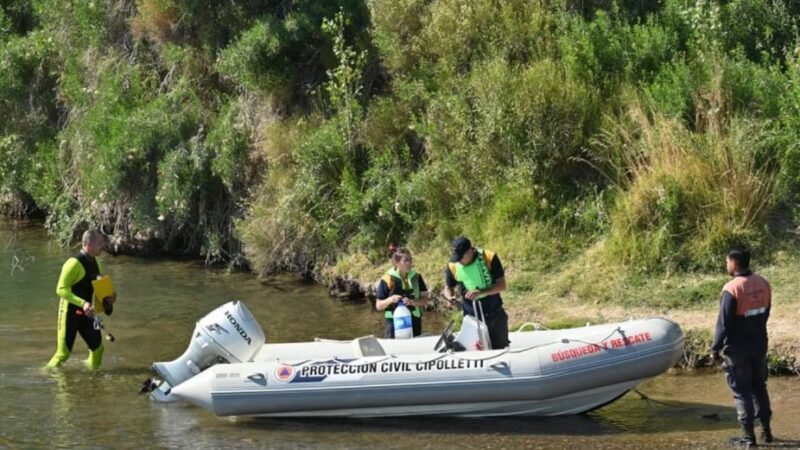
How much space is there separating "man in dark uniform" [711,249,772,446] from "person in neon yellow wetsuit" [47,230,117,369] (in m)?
5.87

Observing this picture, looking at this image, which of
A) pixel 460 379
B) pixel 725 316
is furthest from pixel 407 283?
pixel 725 316

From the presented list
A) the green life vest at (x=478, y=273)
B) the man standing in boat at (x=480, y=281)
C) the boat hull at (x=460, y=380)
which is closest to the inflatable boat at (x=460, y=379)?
the boat hull at (x=460, y=380)

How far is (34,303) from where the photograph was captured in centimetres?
1612

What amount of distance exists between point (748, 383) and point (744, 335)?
1.17ft

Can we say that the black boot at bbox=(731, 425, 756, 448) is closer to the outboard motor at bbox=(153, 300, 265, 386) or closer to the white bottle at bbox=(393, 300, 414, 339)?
the white bottle at bbox=(393, 300, 414, 339)

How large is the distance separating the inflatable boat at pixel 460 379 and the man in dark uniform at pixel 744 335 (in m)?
1.03

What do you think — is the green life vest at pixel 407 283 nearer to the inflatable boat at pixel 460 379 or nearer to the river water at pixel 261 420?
the inflatable boat at pixel 460 379

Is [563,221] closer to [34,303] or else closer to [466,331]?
[466,331]

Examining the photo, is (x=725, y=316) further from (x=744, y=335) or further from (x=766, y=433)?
(x=766, y=433)

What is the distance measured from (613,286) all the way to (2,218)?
13397mm

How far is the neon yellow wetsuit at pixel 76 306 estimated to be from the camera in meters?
12.1

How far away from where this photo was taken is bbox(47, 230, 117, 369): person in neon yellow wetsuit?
1211cm

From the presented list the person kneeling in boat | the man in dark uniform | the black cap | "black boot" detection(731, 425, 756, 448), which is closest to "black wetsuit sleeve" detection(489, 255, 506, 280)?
the black cap

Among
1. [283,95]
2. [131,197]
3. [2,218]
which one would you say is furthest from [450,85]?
[2,218]
